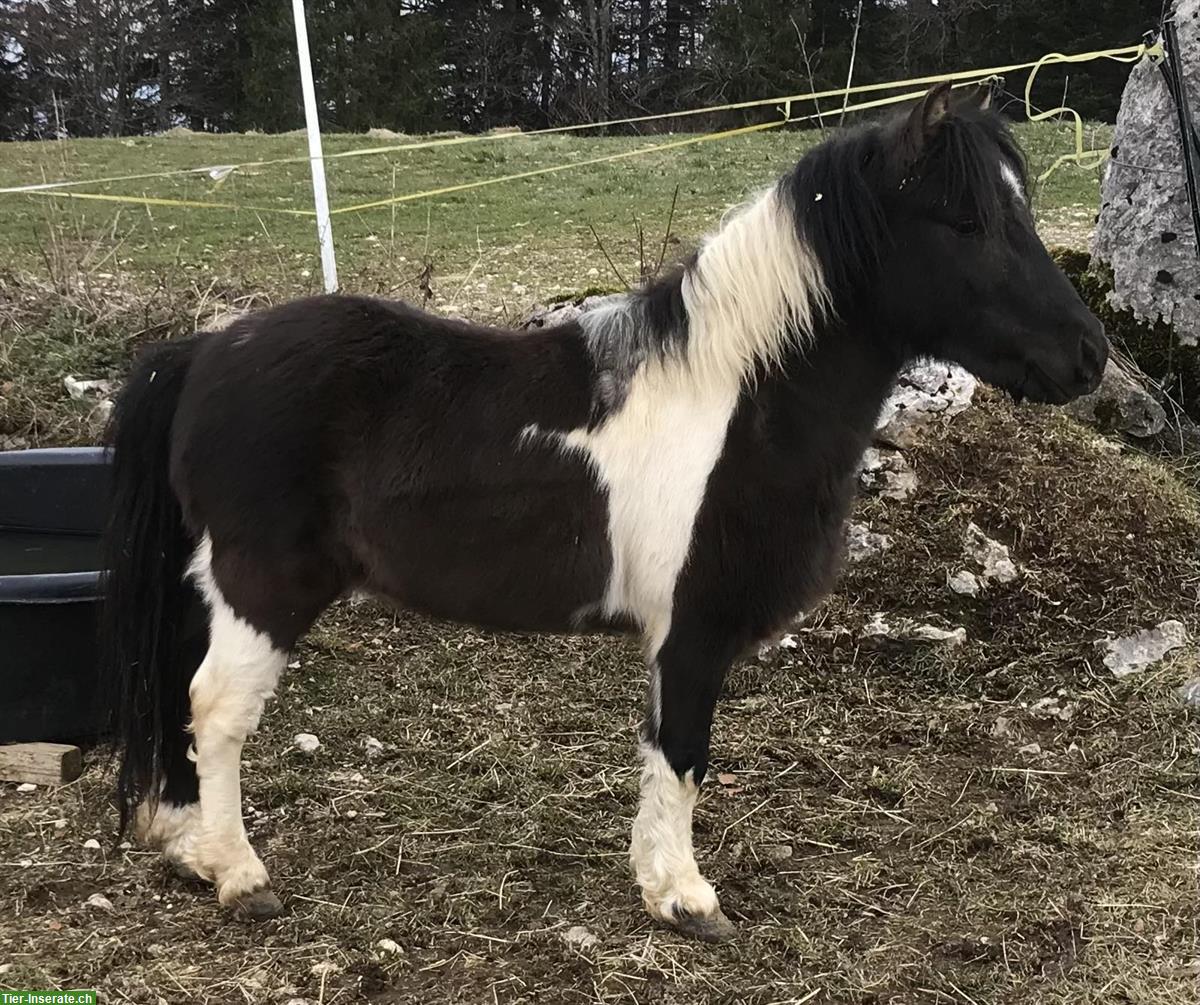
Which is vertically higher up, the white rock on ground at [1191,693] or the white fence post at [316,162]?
the white fence post at [316,162]

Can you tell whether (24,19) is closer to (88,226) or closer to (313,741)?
(88,226)

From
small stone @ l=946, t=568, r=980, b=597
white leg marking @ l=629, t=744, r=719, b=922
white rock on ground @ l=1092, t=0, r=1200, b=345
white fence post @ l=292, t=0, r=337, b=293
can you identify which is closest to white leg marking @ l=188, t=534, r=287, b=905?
white leg marking @ l=629, t=744, r=719, b=922

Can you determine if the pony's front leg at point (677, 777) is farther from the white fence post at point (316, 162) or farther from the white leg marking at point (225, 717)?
the white fence post at point (316, 162)

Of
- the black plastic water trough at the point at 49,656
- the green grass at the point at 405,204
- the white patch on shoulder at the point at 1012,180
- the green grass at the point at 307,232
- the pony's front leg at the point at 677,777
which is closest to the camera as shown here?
the white patch on shoulder at the point at 1012,180

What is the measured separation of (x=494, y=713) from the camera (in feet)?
11.5

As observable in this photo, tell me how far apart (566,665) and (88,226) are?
7.56 metres

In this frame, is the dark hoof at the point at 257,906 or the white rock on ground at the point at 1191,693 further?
the white rock on ground at the point at 1191,693

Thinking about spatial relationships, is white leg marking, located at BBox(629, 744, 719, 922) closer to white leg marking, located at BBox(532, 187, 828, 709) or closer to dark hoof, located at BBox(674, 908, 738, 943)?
dark hoof, located at BBox(674, 908, 738, 943)

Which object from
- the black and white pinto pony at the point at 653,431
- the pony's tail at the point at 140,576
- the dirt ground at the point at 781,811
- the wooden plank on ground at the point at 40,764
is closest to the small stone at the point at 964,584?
the dirt ground at the point at 781,811

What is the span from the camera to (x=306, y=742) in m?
3.27

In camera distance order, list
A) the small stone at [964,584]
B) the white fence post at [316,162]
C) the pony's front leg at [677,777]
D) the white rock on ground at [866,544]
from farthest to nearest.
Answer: the white fence post at [316,162] < the white rock on ground at [866,544] < the small stone at [964,584] < the pony's front leg at [677,777]

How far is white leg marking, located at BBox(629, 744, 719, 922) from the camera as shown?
7.91 feet

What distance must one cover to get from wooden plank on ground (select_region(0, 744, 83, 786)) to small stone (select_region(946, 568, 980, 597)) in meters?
3.14

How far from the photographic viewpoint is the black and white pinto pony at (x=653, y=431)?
2242mm
